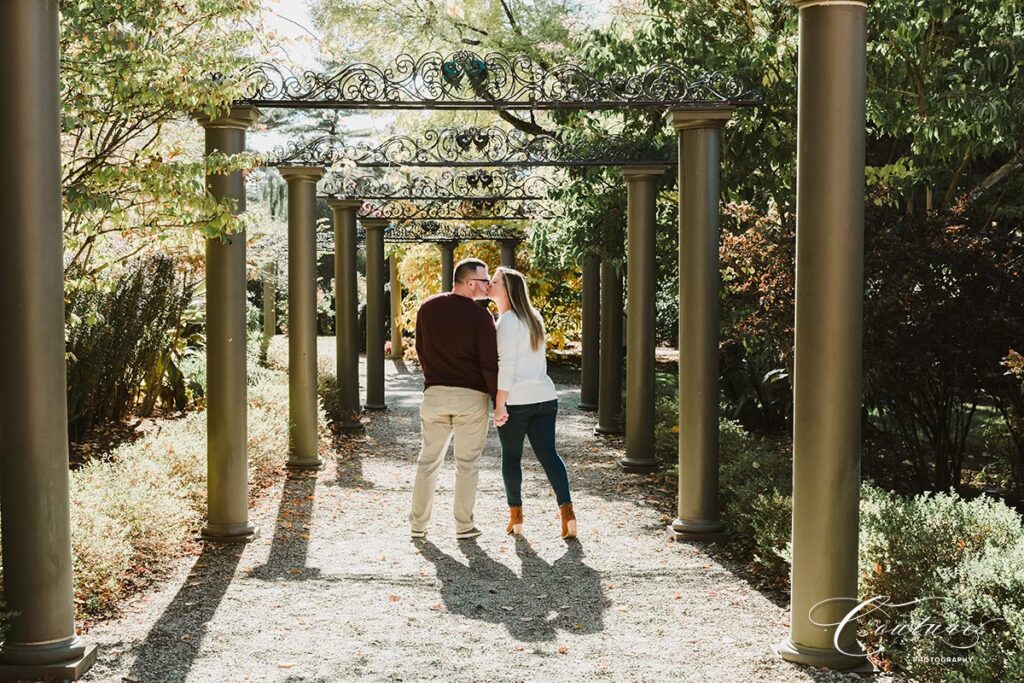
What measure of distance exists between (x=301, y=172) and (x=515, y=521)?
4.31 metres

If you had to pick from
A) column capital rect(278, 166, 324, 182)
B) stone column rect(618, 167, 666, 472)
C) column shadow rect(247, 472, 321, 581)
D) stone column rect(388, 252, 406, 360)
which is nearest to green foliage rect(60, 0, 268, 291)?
column shadow rect(247, 472, 321, 581)

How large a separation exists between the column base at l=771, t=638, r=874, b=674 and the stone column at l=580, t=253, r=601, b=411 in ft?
34.7

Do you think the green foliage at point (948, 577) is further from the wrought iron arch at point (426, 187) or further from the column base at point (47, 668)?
the wrought iron arch at point (426, 187)

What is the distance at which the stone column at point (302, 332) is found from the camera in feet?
34.4

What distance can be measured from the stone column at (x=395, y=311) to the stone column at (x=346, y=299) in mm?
15424

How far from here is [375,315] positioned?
17047 millimetres

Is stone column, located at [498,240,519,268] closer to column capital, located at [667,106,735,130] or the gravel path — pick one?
the gravel path

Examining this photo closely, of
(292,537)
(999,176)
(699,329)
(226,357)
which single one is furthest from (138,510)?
(999,176)

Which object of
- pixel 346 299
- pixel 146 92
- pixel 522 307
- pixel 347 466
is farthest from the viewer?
pixel 346 299

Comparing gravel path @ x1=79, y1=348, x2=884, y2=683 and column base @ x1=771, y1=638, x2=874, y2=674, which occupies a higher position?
column base @ x1=771, y1=638, x2=874, y2=674

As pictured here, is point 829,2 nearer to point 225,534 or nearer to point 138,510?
point 138,510

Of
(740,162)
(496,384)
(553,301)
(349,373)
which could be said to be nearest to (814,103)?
(496,384)

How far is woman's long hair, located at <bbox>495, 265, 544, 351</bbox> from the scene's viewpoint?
7.00 meters

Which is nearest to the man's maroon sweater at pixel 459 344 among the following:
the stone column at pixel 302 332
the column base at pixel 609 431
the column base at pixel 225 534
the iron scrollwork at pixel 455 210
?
the column base at pixel 225 534
